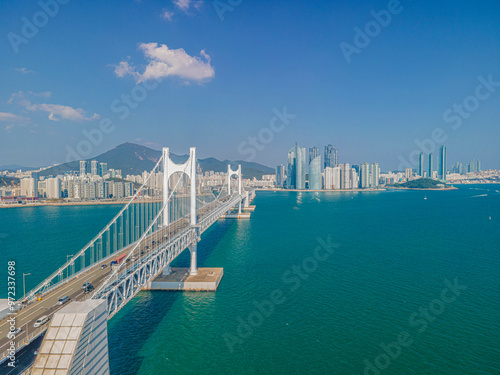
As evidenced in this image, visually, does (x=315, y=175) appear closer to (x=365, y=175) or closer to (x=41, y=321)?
(x=365, y=175)

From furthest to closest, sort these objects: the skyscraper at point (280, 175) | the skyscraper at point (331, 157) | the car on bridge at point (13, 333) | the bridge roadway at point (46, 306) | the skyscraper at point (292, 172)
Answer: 1. the skyscraper at point (331, 157)
2. the skyscraper at point (280, 175)
3. the skyscraper at point (292, 172)
4. the bridge roadway at point (46, 306)
5. the car on bridge at point (13, 333)

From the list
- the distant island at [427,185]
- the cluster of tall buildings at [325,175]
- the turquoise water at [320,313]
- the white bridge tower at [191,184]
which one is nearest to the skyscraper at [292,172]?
the cluster of tall buildings at [325,175]

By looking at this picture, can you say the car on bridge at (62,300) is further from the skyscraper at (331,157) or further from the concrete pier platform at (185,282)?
the skyscraper at (331,157)

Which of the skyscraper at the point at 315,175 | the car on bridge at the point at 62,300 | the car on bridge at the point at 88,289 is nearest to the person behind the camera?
the car on bridge at the point at 62,300

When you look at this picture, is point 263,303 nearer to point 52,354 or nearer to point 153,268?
point 153,268

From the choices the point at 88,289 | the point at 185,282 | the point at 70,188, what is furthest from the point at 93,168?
the point at 88,289

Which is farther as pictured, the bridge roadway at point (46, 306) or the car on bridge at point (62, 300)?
the car on bridge at point (62, 300)

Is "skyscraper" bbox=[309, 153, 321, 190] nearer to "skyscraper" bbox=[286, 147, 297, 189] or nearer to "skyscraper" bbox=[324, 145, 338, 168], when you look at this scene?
"skyscraper" bbox=[286, 147, 297, 189]

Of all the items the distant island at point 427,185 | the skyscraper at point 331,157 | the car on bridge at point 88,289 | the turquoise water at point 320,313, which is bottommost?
the turquoise water at point 320,313
